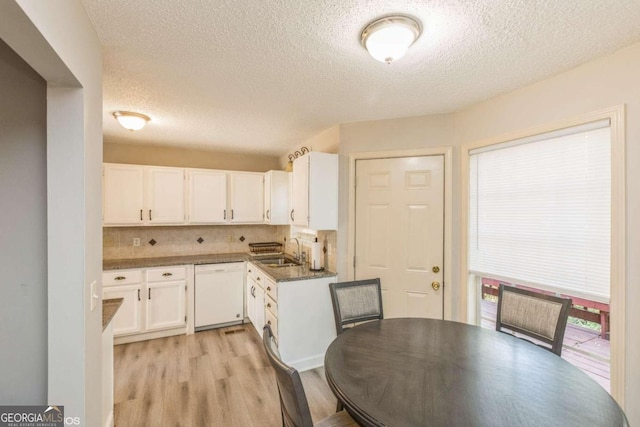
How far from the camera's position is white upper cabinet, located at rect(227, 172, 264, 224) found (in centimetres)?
413

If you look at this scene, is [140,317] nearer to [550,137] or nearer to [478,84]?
[478,84]

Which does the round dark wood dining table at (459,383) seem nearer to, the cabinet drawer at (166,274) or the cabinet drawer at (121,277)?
the cabinet drawer at (166,274)

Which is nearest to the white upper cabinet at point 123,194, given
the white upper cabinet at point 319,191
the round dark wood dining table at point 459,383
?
the white upper cabinet at point 319,191

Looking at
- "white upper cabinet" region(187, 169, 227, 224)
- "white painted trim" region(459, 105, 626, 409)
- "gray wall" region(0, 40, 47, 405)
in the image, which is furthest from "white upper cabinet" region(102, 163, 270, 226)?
"white painted trim" region(459, 105, 626, 409)

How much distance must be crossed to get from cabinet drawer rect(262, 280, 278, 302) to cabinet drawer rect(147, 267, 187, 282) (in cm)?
120

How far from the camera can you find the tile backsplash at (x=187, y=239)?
376 centimetres

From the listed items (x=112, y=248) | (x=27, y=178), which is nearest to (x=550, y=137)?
(x=27, y=178)

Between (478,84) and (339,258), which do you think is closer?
(478,84)

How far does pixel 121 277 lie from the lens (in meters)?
3.26

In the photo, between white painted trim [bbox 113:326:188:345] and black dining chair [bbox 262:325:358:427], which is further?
white painted trim [bbox 113:326:188:345]

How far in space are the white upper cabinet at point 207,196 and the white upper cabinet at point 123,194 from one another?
592mm

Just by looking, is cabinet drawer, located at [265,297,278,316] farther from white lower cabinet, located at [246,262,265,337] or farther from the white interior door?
the white interior door

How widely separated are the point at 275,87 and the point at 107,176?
8.82ft

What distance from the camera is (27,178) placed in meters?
1.27
